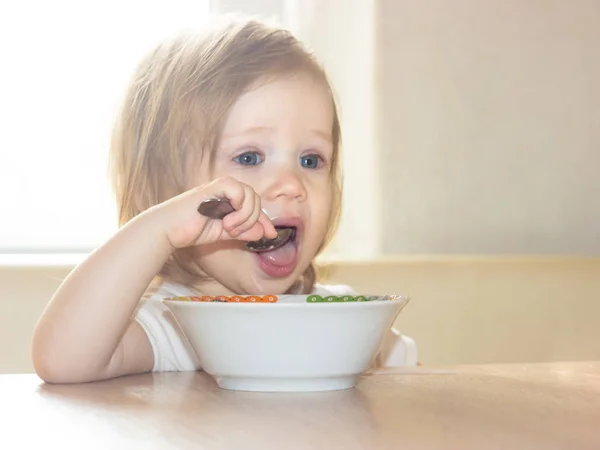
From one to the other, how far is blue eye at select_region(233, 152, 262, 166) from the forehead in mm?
29

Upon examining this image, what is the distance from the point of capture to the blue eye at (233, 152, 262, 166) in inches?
43.6

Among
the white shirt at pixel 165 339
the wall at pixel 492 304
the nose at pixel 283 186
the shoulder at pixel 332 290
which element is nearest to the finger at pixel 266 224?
the white shirt at pixel 165 339

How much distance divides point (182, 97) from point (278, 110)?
0.47 feet

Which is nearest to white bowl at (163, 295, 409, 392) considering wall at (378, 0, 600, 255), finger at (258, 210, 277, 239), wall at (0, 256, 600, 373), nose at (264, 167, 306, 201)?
finger at (258, 210, 277, 239)

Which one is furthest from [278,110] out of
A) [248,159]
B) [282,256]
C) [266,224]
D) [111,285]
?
[111,285]

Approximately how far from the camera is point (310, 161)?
1146mm

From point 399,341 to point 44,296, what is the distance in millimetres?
597

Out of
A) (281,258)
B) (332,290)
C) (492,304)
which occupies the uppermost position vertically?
(281,258)

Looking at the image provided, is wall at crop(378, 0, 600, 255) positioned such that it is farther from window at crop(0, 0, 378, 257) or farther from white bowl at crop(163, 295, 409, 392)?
white bowl at crop(163, 295, 409, 392)

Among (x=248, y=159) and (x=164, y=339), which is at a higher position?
(x=248, y=159)

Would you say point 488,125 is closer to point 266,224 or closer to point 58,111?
point 58,111

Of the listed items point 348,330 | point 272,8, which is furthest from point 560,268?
point 348,330

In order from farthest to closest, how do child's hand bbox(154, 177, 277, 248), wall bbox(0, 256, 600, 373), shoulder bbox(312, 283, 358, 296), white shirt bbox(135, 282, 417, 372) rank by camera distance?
wall bbox(0, 256, 600, 373) < shoulder bbox(312, 283, 358, 296) < white shirt bbox(135, 282, 417, 372) < child's hand bbox(154, 177, 277, 248)

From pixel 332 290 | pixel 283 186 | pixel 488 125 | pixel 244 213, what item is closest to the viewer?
pixel 244 213
